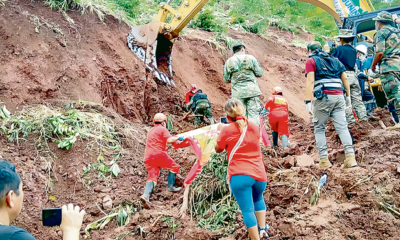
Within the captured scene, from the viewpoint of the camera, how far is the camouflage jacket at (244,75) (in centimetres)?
519

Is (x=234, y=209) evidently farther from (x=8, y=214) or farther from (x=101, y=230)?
(x=8, y=214)

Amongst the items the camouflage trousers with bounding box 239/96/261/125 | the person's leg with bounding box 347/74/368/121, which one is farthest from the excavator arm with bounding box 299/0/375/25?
the camouflage trousers with bounding box 239/96/261/125

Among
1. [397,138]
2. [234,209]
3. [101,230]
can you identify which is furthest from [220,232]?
[397,138]

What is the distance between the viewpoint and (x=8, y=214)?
1.69 meters

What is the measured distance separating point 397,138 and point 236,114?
2886 mm

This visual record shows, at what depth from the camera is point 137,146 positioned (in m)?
6.68

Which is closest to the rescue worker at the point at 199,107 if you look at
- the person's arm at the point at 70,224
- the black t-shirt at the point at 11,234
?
the person's arm at the point at 70,224

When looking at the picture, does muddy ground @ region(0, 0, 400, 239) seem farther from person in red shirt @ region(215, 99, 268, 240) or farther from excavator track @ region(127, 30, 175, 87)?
person in red shirt @ region(215, 99, 268, 240)

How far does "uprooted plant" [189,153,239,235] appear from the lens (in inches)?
156

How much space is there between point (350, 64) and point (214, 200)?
3008 mm

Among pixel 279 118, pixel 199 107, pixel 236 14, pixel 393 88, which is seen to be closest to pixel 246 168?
pixel 393 88

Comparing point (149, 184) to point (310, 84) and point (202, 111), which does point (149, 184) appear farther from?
point (202, 111)

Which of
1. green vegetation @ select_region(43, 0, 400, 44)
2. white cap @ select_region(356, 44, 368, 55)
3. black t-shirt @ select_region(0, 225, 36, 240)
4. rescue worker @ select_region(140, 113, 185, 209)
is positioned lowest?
rescue worker @ select_region(140, 113, 185, 209)

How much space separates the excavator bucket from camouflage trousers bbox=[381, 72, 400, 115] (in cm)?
600
